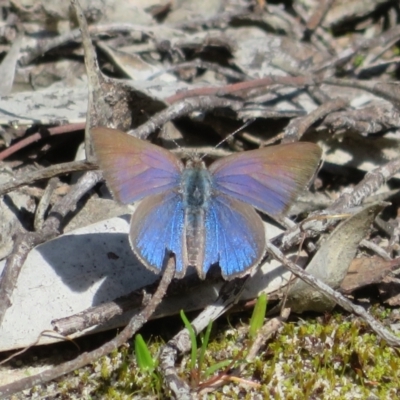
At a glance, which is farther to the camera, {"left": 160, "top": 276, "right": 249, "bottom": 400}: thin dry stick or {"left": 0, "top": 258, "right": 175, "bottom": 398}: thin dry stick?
{"left": 160, "top": 276, "right": 249, "bottom": 400}: thin dry stick

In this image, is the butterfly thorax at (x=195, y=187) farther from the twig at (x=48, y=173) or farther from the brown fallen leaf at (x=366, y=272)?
the brown fallen leaf at (x=366, y=272)

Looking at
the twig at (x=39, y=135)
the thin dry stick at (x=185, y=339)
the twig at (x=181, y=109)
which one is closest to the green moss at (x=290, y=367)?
the thin dry stick at (x=185, y=339)

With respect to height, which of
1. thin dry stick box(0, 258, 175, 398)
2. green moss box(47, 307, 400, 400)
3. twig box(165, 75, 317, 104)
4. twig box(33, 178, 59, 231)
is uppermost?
twig box(165, 75, 317, 104)

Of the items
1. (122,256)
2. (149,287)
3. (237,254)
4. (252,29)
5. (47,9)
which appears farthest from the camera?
(252,29)

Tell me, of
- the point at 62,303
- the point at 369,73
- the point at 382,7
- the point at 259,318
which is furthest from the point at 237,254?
the point at 382,7

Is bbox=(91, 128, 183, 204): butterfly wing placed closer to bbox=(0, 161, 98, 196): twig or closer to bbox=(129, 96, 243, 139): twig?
bbox=(0, 161, 98, 196): twig

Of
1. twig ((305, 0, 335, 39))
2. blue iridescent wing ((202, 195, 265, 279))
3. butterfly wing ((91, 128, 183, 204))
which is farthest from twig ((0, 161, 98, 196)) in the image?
twig ((305, 0, 335, 39))

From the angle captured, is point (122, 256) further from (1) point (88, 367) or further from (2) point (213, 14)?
(2) point (213, 14)
